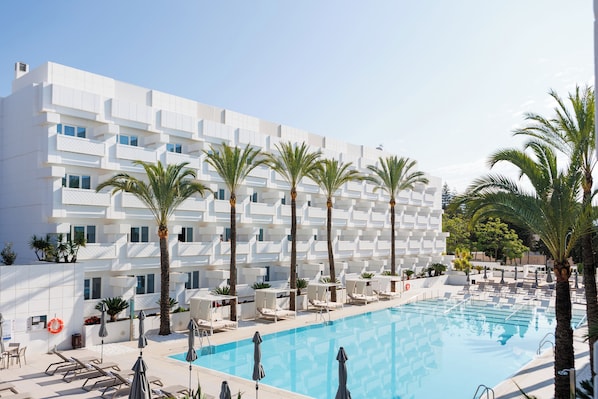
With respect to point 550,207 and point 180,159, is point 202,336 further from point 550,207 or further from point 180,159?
point 550,207

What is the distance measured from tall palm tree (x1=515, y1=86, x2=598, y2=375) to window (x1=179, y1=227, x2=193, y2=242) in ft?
67.7

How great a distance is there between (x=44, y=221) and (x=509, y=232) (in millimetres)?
57959

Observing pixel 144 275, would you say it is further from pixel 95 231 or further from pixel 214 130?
pixel 214 130

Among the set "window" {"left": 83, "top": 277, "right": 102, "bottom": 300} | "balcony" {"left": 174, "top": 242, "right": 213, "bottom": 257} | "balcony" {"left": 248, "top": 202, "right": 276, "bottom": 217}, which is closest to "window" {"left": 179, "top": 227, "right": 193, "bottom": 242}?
"balcony" {"left": 174, "top": 242, "right": 213, "bottom": 257}

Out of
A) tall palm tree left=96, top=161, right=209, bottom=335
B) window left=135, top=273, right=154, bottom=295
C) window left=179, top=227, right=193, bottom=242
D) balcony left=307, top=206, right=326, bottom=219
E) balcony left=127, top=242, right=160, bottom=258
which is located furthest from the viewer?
balcony left=307, top=206, right=326, bottom=219

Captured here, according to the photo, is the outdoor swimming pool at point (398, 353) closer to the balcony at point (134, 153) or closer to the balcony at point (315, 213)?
the balcony at point (315, 213)

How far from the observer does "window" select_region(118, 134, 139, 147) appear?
2578 cm

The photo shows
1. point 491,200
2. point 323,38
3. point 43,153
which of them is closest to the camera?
point 491,200

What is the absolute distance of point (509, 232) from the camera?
62.7 metres

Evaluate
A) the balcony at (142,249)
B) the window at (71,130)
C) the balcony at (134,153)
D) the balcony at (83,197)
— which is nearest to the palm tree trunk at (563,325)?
the balcony at (142,249)

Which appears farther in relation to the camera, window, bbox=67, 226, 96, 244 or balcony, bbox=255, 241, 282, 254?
balcony, bbox=255, 241, 282, 254

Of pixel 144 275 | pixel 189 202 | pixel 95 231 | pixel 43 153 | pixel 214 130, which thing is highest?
pixel 214 130

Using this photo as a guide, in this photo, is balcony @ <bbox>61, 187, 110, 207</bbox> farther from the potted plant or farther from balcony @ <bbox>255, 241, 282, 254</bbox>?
balcony @ <bbox>255, 241, 282, 254</bbox>

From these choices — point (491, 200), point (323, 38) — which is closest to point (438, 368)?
point (491, 200)
